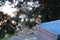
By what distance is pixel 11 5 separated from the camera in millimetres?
5246

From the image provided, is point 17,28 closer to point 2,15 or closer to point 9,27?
point 9,27

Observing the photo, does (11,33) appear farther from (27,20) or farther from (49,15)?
(49,15)

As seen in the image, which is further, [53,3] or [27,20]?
[27,20]

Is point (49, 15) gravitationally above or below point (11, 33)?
above

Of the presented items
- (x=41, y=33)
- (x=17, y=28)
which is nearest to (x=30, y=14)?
(x=17, y=28)

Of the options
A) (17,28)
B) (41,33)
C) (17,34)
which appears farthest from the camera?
(17,28)

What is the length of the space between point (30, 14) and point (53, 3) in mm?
715

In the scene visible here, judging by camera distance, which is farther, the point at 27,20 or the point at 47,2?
the point at 27,20

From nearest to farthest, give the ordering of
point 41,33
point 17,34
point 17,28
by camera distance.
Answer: point 41,33 < point 17,34 < point 17,28

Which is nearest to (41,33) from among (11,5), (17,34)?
(17,34)

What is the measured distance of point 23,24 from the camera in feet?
16.2

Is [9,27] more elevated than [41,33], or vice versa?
[41,33]

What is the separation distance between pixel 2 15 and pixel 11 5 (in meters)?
0.49

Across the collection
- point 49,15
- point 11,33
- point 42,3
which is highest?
point 42,3
